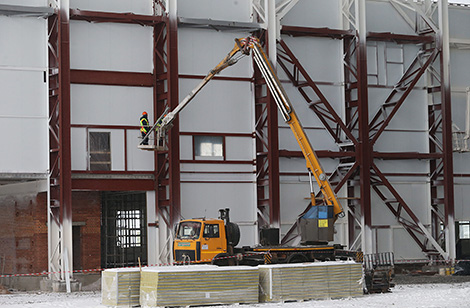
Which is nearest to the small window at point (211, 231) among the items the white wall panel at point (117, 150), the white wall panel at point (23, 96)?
the white wall panel at point (117, 150)

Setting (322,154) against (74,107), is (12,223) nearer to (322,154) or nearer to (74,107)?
(74,107)

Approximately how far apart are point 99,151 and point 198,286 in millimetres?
11929

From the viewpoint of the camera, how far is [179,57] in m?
35.6

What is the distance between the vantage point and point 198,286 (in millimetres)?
23688

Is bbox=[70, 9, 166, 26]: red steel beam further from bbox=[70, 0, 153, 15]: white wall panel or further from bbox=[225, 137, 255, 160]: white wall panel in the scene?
bbox=[225, 137, 255, 160]: white wall panel

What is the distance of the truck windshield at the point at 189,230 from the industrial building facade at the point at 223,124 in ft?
11.9

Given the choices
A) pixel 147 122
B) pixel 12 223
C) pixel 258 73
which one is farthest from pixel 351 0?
pixel 12 223

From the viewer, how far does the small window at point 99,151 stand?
33.8 metres

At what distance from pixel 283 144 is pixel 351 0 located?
7860 mm

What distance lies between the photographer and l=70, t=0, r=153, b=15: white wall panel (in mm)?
34188

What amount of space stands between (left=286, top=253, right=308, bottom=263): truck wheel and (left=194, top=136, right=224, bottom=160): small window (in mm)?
7622

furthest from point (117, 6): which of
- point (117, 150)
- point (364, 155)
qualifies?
point (364, 155)

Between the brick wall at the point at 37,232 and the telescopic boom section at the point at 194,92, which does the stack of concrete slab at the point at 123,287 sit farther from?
the brick wall at the point at 37,232

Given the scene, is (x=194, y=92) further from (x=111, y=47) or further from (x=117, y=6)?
(x=117, y=6)
